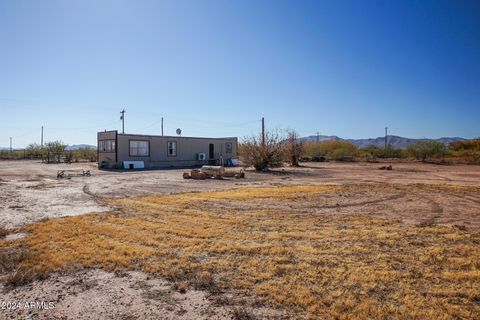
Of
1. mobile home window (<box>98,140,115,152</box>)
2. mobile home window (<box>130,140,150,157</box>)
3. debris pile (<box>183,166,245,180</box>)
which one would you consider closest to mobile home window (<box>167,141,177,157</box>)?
mobile home window (<box>130,140,150,157</box>)

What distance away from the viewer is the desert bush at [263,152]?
79.6 feet

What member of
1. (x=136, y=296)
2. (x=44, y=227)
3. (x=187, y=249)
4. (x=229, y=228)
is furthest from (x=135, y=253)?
(x=44, y=227)

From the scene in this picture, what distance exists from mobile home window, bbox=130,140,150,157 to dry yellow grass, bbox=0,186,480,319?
2061cm

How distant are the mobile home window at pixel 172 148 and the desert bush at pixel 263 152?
322 inches

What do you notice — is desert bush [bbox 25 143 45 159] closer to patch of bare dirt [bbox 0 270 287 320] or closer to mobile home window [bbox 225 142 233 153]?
mobile home window [bbox 225 142 233 153]

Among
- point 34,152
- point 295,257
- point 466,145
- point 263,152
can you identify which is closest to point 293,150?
point 263,152

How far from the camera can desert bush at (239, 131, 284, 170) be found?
24.3 metres

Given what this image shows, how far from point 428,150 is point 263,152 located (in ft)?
74.0

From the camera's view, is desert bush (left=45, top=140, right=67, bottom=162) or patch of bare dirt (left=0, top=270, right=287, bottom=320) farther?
desert bush (left=45, top=140, right=67, bottom=162)

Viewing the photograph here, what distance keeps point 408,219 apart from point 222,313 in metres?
5.57

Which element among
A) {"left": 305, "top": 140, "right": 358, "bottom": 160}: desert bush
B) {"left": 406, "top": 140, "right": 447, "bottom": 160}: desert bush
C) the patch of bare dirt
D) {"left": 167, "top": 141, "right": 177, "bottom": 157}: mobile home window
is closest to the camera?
the patch of bare dirt

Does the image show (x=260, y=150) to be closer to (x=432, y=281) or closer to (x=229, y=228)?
(x=229, y=228)

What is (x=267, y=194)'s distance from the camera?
10930mm

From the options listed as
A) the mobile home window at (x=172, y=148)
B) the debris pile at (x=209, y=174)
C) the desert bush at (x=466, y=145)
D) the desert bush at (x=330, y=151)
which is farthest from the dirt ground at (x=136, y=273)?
the desert bush at (x=466, y=145)
